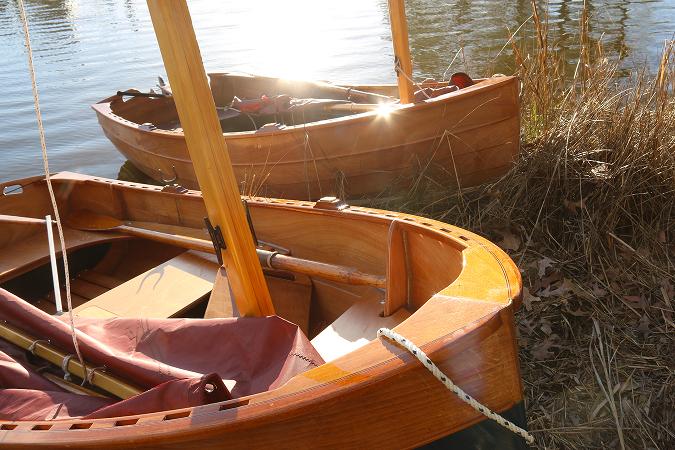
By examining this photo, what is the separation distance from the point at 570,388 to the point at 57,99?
13.6 metres

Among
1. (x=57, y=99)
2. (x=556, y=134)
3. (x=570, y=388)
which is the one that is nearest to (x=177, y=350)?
(x=570, y=388)

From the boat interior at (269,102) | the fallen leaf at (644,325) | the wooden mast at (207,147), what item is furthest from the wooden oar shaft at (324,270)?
the boat interior at (269,102)

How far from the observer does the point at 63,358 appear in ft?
9.42

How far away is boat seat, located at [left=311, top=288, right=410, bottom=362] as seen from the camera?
3137 millimetres

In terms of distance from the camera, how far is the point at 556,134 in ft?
17.3

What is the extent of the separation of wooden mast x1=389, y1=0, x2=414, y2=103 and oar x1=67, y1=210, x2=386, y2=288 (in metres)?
2.45

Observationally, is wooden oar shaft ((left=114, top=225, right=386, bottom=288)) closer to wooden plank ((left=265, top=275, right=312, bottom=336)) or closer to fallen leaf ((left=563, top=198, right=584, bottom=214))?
wooden plank ((left=265, top=275, right=312, bottom=336))

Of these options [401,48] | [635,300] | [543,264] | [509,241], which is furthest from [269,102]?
[635,300]

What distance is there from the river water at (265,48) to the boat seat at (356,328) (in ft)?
20.2

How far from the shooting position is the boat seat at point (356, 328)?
10.3 ft

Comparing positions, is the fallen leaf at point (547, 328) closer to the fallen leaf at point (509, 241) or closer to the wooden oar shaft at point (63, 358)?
the fallen leaf at point (509, 241)

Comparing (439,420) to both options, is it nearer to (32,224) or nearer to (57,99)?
(32,224)

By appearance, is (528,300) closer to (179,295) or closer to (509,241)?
(509,241)

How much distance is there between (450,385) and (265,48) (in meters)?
17.1
